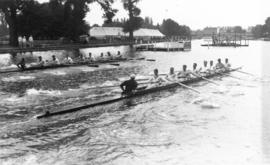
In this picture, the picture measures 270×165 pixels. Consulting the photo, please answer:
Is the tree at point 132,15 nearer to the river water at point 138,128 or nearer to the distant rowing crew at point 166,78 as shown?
the distant rowing crew at point 166,78

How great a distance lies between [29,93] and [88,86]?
14.8 feet

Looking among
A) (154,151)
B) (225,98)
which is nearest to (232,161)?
(154,151)

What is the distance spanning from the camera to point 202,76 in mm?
27094

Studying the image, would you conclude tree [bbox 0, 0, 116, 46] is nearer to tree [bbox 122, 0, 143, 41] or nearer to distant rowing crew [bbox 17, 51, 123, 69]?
tree [bbox 122, 0, 143, 41]

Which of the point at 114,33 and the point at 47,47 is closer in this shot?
the point at 47,47

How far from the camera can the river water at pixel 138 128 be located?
37.5 ft

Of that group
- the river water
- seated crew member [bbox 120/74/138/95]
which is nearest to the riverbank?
the river water

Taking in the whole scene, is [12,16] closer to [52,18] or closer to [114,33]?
[52,18]

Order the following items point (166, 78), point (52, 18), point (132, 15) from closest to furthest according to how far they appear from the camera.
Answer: point (166, 78) → point (52, 18) → point (132, 15)

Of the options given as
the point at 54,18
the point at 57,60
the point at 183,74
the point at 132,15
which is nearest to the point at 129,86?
the point at 183,74

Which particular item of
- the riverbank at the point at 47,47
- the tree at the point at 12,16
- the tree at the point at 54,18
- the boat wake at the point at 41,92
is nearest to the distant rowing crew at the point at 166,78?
the boat wake at the point at 41,92

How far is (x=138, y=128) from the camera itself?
14602mm

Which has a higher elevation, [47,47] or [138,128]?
[47,47]

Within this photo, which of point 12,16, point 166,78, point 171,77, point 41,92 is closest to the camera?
point 41,92
